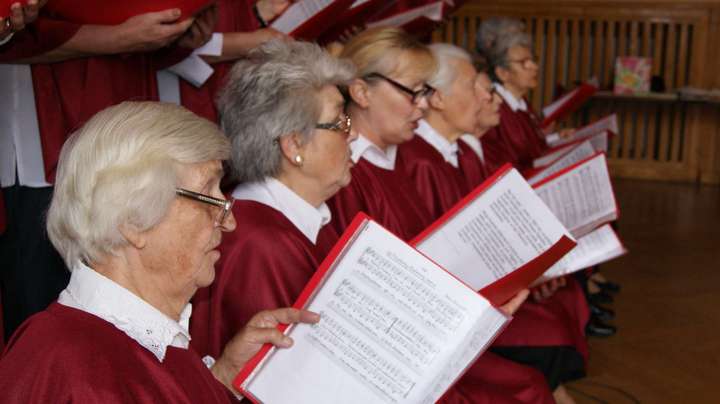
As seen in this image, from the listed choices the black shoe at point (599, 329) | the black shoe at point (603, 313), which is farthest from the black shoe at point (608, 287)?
the black shoe at point (599, 329)

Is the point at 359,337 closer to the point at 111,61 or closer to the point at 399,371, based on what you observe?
the point at 399,371

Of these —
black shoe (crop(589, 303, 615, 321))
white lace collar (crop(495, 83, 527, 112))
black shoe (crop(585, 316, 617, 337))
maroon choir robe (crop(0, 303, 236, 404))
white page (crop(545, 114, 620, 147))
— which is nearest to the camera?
maroon choir robe (crop(0, 303, 236, 404))

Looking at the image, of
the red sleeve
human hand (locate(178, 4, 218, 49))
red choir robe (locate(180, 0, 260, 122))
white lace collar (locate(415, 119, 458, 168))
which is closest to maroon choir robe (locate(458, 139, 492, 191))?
white lace collar (locate(415, 119, 458, 168))

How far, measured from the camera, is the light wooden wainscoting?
7.73 meters

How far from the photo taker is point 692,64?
7.75 metres

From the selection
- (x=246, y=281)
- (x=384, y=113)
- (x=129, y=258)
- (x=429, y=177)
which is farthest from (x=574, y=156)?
(x=129, y=258)

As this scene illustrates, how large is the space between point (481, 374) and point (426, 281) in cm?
98

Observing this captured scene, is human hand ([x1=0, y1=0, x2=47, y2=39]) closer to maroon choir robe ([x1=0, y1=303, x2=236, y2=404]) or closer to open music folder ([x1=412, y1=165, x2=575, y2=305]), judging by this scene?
maroon choir robe ([x1=0, y1=303, x2=236, y2=404])

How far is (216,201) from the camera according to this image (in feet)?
5.18

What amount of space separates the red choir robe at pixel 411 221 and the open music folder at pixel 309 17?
45 centimetres

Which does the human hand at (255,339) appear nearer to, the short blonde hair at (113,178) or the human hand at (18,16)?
the short blonde hair at (113,178)

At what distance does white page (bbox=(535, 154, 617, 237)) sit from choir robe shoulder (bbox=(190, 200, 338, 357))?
116 cm

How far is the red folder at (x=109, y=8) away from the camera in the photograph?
7.39ft

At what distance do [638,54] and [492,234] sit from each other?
6.11 metres
